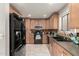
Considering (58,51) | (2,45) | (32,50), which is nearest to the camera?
(2,45)

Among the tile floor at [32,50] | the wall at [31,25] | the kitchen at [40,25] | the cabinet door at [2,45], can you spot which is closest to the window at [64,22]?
the kitchen at [40,25]

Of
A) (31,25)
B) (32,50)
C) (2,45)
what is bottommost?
(32,50)

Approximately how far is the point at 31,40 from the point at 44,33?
0.21 m

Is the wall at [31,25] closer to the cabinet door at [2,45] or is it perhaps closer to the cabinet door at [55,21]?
the cabinet door at [55,21]

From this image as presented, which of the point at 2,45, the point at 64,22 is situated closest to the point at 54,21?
the point at 64,22

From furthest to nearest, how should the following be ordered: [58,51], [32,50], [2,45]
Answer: [32,50], [58,51], [2,45]

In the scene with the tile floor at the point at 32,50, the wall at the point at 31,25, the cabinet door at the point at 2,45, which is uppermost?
the wall at the point at 31,25

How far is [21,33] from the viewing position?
5.07 ft

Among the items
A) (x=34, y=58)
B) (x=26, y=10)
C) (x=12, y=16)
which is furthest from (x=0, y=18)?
(x=26, y=10)

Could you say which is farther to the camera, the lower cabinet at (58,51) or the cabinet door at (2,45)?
the lower cabinet at (58,51)

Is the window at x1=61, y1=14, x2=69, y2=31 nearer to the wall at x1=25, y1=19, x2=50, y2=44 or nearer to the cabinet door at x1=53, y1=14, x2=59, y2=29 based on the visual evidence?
the cabinet door at x1=53, y1=14, x2=59, y2=29

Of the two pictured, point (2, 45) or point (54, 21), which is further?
point (54, 21)

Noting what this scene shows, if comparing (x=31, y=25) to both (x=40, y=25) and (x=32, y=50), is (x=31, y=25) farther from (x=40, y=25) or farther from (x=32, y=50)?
(x=32, y=50)

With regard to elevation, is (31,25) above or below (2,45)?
above
